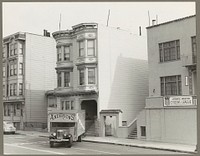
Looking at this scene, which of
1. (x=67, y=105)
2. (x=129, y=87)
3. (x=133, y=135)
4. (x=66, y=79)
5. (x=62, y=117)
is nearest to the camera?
(x=62, y=117)

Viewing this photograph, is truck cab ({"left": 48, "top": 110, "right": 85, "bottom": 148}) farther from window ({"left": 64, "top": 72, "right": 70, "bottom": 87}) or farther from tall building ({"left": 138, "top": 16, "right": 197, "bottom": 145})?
window ({"left": 64, "top": 72, "right": 70, "bottom": 87})

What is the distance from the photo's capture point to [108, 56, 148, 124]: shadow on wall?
3878 cm

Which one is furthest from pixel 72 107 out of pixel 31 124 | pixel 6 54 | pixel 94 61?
pixel 6 54

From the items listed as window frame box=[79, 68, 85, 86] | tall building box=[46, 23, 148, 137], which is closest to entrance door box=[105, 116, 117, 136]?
tall building box=[46, 23, 148, 137]

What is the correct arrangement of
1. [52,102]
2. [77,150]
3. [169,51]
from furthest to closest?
[52,102]
[169,51]
[77,150]

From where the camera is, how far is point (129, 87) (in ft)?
132

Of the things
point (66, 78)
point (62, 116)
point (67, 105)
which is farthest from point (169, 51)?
point (67, 105)

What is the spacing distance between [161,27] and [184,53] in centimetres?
403

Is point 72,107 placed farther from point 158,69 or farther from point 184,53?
point 184,53

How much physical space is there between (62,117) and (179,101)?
10164mm

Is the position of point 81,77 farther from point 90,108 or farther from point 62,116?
point 62,116

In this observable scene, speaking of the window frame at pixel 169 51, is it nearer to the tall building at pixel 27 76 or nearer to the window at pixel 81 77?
the window at pixel 81 77

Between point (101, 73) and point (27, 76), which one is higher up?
point (27, 76)

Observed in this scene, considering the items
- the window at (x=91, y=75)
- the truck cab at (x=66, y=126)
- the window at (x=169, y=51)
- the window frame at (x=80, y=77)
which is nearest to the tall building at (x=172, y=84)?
the window at (x=169, y=51)
